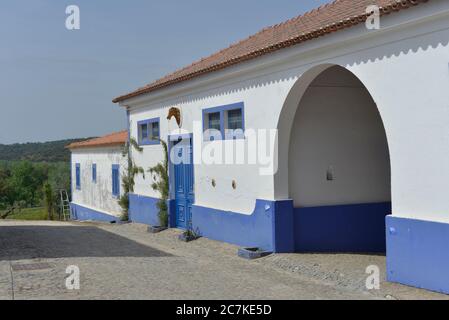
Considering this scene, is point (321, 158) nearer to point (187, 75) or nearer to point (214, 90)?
point (214, 90)

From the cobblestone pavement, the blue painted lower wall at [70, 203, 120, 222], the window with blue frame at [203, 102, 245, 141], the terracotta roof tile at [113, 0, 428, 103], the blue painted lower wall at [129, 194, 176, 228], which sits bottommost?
the blue painted lower wall at [70, 203, 120, 222]

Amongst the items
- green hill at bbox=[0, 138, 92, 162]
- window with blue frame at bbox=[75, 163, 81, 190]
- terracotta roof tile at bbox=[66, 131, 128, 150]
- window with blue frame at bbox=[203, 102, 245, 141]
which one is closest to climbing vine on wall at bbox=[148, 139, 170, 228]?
window with blue frame at bbox=[203, 102, 245, 141]

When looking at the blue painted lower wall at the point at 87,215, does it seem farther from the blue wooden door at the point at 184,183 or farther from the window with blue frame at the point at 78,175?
the blue wooden door at the point at 184,183

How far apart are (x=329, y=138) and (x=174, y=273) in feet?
13.3

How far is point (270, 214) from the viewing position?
1059 cm

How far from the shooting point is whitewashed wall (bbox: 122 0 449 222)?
7.17m

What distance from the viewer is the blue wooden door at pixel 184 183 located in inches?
557

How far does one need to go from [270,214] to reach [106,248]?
3618mm

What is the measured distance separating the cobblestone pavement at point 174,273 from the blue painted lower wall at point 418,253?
15 cm

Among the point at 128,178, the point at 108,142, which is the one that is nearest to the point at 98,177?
the point at 108,142

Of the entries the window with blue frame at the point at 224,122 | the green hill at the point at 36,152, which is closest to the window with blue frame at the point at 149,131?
the window with blue frame at the point at 224,122

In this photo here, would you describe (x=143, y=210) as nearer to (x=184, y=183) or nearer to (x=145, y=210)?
(x=145, y=210)

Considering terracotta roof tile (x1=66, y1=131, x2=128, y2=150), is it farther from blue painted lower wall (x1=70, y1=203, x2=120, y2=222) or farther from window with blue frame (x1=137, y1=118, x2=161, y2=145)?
blue painted lower wall (x1=70, y1=203, x2=120, y2=222)
